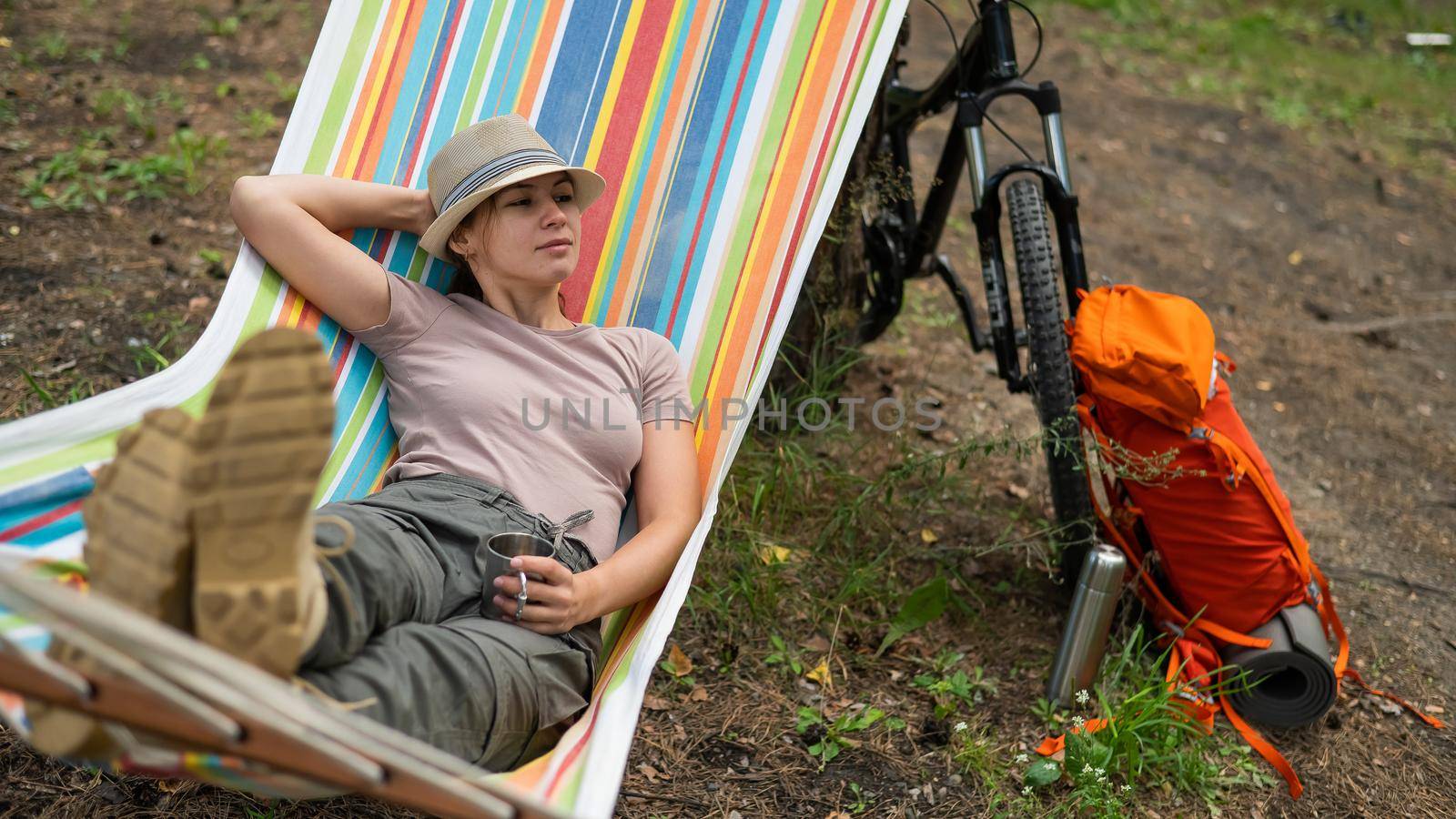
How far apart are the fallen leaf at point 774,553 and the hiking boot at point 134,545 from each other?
4.85 feet

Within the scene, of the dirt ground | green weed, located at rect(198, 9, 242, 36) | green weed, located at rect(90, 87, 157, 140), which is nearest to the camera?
the dirt ground

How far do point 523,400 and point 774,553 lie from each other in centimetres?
79

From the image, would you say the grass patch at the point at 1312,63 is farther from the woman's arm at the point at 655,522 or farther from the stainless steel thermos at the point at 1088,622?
the woman's arm at the point at 655,522

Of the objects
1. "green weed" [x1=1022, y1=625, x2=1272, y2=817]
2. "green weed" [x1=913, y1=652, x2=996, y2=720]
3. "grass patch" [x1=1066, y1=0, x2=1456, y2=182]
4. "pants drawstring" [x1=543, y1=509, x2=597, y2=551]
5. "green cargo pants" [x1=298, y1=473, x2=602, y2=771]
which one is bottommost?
"green weed" [x1=913, y1=652, x2=996, y2=720]

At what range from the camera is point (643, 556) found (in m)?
1.76

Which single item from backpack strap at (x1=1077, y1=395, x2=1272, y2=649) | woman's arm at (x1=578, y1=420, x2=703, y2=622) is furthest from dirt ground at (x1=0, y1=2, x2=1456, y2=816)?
woman's arm at (x1=578, y1=420, x2=703, y2=622)

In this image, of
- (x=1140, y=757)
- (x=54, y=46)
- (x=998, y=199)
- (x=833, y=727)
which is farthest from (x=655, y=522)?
(x=54, y=46)

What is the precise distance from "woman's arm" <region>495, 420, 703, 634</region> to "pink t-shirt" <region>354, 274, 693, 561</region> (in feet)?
0.12

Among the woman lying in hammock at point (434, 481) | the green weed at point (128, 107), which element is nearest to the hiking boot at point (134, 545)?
the woman lying in hammock at point (434, 481)

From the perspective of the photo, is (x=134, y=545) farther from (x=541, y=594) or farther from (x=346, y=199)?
(x=346, y=199)

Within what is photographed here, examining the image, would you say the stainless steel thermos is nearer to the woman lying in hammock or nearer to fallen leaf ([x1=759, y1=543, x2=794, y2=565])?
fallen leaf ([x1=759, y1=543, x2=794, y2=565])

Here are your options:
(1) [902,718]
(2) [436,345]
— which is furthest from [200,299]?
(1) [902,718]

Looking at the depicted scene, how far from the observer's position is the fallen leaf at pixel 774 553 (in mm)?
2461

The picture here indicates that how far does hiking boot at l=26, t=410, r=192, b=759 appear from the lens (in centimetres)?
112
